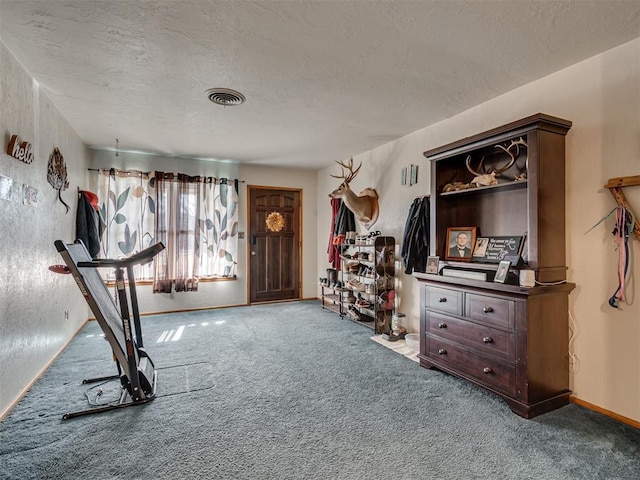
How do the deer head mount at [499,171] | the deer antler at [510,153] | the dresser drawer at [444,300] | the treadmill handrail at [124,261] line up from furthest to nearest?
the dresser drawer at [444,300] → the deer head mount at [499,171] → the deer antler at [510,153] → the treadmill handrail at [124,261]

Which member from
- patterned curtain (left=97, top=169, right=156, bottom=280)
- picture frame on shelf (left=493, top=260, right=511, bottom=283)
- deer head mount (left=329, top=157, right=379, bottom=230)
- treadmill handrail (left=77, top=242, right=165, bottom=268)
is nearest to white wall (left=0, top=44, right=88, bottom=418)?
treadmill handrail (left=77, top=242, right=165, bottom=268)

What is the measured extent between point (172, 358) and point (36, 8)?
286 centimetres

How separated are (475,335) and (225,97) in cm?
290

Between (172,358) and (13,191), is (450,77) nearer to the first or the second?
(13,191)

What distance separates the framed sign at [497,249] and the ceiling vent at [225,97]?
2.51 meters

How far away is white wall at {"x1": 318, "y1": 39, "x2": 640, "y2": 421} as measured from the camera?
2156 millimetres

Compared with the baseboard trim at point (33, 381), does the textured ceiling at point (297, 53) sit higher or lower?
higher

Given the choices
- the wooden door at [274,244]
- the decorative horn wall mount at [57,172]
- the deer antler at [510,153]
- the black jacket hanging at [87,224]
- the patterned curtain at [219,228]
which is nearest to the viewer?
the deer antler at [510,153]

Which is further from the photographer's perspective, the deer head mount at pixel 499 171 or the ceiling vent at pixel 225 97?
the ceiling vent at pixel 225 97

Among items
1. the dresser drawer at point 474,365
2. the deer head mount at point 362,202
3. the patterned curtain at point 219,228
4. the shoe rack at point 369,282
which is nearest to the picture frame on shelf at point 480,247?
the dresser drawer at point 474,365

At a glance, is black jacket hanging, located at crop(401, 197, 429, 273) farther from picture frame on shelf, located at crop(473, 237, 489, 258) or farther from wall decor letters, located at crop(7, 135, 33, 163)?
wall decor letters, located at crop(7, 135, 33, 163)

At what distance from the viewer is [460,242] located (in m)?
3.09

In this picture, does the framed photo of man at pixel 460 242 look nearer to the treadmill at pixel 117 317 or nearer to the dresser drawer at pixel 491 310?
the dresser drawer at pixel 491 310

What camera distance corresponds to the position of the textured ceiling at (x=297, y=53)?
1874mm
